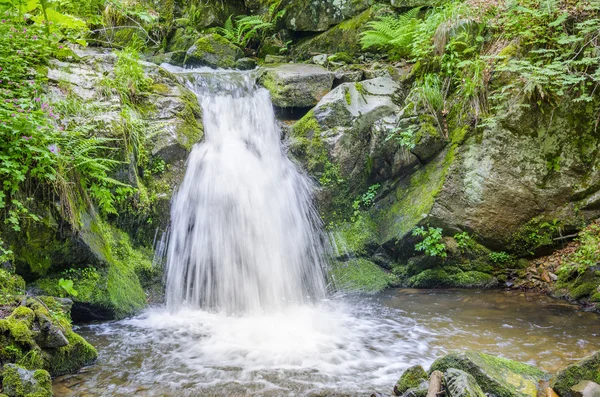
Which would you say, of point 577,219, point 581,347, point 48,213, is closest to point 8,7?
point 48,213

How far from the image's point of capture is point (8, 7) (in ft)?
16.9

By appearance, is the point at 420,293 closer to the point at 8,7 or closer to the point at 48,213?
the point at 48,213

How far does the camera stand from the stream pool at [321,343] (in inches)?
137

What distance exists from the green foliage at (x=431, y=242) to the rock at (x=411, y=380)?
316 cm

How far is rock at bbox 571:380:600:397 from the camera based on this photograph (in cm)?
263

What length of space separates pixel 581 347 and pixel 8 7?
25.5ft

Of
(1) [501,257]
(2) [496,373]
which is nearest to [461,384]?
(2) [496,373]

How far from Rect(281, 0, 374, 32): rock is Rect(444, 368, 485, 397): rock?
924cm

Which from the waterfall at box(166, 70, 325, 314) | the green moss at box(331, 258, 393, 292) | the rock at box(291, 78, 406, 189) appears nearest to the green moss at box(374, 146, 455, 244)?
the rock at box(291, 78, 406, 189)

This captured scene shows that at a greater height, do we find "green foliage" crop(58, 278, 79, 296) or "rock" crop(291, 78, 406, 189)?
"rock" crop(291, 78, 406, 189)

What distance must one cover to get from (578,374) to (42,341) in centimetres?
412

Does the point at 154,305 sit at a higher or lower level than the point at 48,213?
lower

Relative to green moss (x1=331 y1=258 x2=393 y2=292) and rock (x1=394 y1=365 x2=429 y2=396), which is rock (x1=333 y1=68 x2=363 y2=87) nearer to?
green moss (x1=331 y1=258 x2=393 y2=292)

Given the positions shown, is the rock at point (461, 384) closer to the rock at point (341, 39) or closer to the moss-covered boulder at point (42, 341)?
the moss-covered boulder at point (42, 341)
